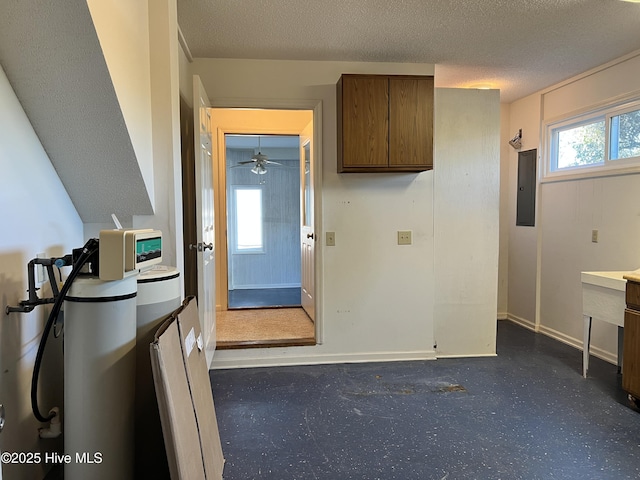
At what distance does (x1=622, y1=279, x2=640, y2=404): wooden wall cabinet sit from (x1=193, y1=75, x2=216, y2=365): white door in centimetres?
267

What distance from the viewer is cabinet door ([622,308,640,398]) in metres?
2.44

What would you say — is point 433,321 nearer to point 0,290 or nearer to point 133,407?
point 133,407

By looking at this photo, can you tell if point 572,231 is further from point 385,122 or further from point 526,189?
point 385,122

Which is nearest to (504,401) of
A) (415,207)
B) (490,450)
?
(490,450)

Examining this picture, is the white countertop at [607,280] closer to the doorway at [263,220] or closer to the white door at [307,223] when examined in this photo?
the white door at [307,223]

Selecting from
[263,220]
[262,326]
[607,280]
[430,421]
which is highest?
[263,220]

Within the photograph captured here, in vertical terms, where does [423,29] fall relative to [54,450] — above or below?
above

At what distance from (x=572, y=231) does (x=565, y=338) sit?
102 cm

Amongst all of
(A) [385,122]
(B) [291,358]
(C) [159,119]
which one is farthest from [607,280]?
(C) [159,119]

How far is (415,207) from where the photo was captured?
11.1 feet

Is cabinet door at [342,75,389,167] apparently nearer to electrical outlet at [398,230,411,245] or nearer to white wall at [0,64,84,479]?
electrical outlet at [398,230,411,245]

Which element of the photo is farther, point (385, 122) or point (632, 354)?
point (385, 122)

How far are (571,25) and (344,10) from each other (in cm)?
151

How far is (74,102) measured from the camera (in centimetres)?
162
